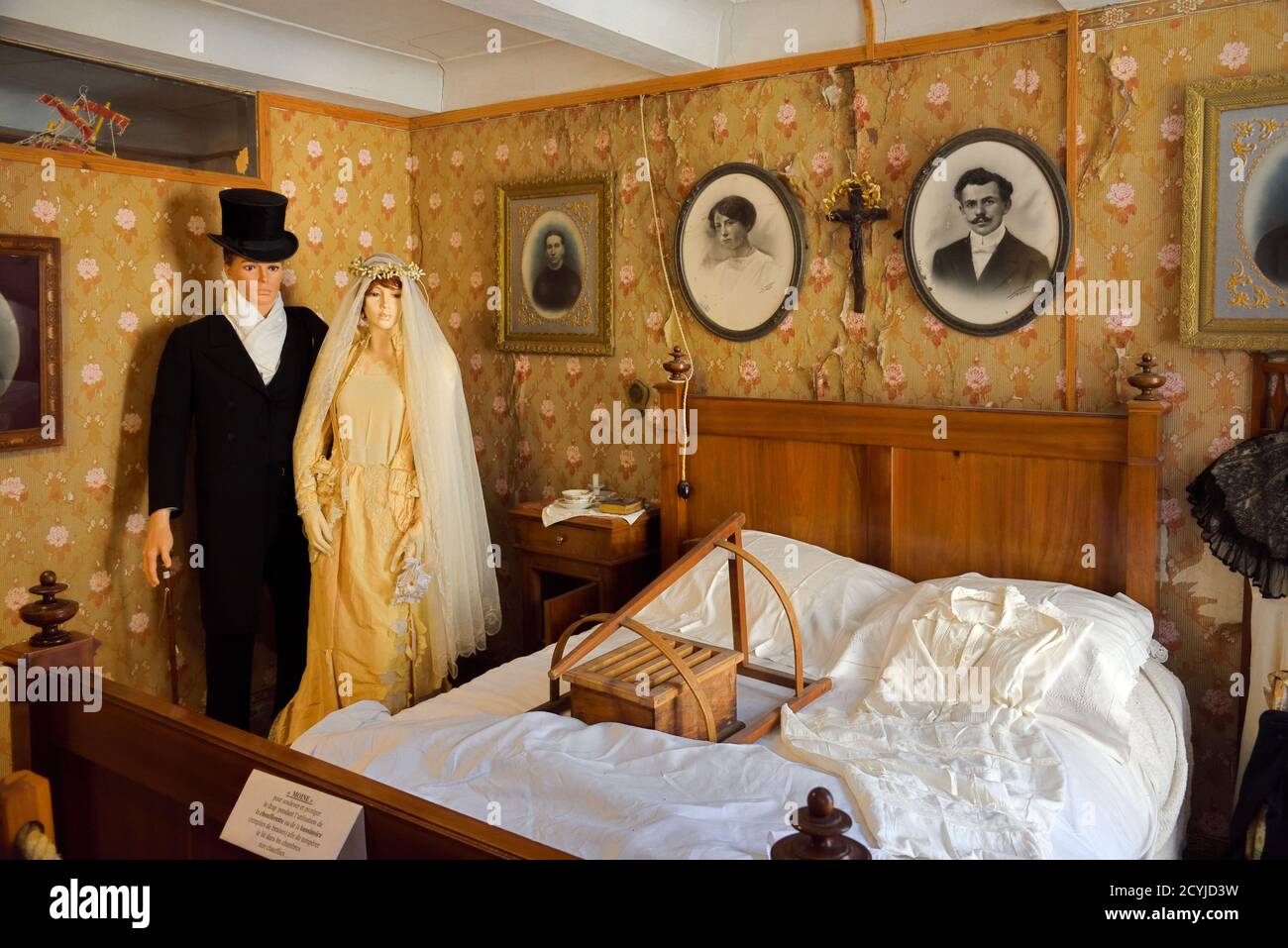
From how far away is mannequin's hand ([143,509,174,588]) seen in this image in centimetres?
378

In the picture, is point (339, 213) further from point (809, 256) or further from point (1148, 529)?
point (1148, 529)

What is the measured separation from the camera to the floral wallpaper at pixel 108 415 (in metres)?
3.72

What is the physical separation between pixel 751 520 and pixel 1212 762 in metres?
1.64

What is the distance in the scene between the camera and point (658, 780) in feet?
7.32

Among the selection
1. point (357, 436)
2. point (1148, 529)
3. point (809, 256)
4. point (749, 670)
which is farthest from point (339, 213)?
point (1148, 529)

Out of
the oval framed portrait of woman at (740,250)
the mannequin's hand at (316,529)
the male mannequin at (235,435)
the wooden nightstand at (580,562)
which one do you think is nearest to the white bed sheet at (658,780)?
the mannequin's hand at (316,529)

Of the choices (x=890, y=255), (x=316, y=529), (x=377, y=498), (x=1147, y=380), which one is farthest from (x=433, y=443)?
(x=1147, y=380)

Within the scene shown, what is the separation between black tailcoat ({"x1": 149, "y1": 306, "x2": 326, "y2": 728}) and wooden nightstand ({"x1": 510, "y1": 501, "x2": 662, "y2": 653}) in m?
0.95

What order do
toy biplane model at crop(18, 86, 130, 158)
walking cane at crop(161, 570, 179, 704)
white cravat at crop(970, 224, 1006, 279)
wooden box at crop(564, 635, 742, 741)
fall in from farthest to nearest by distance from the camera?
walking cane at crop(161, 570, 179, 704)
toy biplane model at crop(18, 86, 130, 158)
white cravat at crop(970, 224, 1006, 279)
wooden box at crop(564, 635, 742, 741)

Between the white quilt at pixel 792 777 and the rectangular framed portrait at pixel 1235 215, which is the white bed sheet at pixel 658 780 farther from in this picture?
the rectangular framed portrait at pixel 1235 215

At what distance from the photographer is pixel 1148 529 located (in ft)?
10.0

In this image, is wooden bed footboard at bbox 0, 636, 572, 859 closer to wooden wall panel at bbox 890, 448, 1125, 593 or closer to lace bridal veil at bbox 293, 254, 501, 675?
lace bridal veil at bbox 293, 254, 501, 675

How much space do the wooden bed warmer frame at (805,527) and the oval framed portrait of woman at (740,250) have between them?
1.00 feet

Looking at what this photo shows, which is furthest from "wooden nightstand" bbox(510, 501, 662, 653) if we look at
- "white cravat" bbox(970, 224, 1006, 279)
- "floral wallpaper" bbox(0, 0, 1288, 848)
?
"white cravat" bbox(970, 224, 1006, 279)
